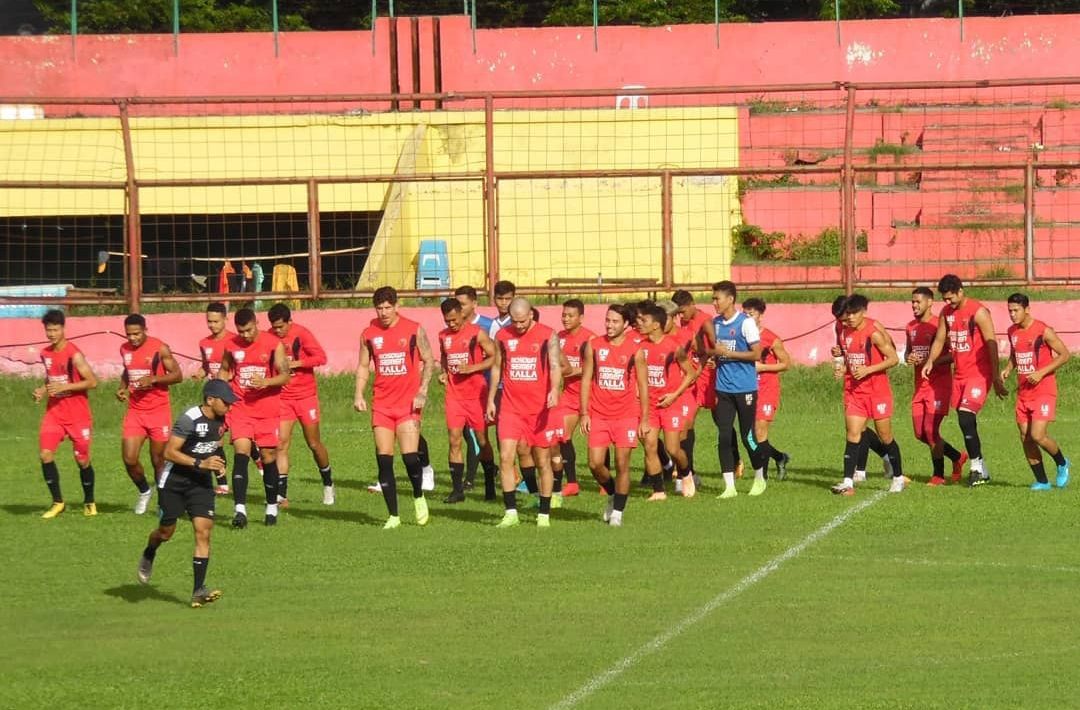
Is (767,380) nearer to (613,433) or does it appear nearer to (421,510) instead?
(613,433)

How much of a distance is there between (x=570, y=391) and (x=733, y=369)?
6.14ft

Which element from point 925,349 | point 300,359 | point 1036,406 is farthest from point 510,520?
point 1036,406

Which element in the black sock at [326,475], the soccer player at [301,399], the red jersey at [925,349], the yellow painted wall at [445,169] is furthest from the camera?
the yellow painted wall at [445,169]

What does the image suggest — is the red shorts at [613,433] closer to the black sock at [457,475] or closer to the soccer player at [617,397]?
the soccer player at [617,397]

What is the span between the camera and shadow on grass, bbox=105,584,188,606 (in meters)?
13.6

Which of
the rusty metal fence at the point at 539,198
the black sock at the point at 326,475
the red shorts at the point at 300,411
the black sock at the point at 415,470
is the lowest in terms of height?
the black sock at the point at 326,475

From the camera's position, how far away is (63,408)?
1822 cm

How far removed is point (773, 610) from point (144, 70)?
99.0 ft

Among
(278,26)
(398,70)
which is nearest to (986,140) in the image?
(398,70)

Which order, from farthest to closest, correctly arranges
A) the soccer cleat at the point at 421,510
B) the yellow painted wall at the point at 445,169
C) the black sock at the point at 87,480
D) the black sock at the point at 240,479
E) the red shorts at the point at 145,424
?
the yellow painted wall at the point at 445,169 < the black sock at the point at 87,480 < the red shorts at the point at 145,424 < the black sock at the point at 240,479 < the soccer cleat at the point at 421,510

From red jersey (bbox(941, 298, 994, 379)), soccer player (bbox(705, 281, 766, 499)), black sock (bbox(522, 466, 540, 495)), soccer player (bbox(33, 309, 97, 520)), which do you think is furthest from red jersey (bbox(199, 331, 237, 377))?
red jersey (bbox(941, 298, 994, 379))

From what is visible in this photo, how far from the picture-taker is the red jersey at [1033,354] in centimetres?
1823

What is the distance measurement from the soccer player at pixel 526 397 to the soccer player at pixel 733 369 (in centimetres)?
276

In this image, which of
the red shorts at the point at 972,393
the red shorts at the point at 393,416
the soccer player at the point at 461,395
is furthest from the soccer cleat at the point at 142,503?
the red shorts at the point at 972,393
